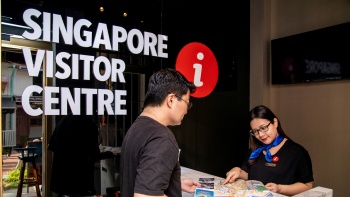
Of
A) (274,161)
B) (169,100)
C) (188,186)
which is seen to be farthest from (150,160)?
(274,161)

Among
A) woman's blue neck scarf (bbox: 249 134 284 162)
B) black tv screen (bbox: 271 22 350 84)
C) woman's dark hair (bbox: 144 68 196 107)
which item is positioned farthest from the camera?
black tv screen (bbox: 271 22 350 84)

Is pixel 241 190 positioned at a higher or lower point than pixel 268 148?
lower

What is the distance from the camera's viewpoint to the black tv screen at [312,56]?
280cm

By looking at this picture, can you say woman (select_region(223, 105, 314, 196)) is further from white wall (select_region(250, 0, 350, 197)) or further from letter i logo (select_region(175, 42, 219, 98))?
white wall (select_region(250, 0, 350, 197))

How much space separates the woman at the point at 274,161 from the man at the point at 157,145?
2.85ft

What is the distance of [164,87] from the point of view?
49.4 inches

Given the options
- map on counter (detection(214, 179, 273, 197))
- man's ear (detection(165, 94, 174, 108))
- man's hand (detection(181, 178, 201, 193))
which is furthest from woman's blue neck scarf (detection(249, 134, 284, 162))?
man's ear (detection(165, 94, 174, 108))

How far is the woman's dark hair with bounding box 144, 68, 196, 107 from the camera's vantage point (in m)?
1.25

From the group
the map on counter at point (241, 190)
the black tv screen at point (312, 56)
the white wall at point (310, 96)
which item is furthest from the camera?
the white wall at point (310, 96)

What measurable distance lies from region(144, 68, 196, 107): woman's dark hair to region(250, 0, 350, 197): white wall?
2.39m

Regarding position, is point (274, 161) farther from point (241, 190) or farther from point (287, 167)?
point (241, 190)

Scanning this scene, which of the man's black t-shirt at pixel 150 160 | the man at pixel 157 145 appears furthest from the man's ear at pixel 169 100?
the man's black t-shirt at pixel 150 160

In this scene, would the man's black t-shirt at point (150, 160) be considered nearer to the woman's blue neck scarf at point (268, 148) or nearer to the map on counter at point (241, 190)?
the map on counter at point (241, 190)

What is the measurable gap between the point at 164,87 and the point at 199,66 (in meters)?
1.97
